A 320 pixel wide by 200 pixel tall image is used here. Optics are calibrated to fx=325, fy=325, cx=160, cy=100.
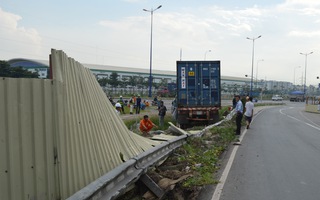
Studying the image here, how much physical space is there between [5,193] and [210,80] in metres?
14.9

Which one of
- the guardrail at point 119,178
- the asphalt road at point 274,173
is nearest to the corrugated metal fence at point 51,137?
the guardrail at point 119,178

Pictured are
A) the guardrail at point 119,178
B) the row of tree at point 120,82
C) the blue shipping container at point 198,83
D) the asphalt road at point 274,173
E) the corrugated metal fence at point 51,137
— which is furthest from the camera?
the row of tree at point 120,82

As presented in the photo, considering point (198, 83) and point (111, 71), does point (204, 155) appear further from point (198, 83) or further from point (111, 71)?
point (111, 71)

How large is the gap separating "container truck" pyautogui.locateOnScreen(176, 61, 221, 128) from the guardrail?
35.8 feet

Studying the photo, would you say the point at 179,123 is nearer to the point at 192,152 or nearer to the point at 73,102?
the point at 192,152

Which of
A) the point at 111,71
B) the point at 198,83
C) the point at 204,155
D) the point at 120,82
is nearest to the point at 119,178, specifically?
the point at 204,155

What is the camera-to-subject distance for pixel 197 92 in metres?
17.8

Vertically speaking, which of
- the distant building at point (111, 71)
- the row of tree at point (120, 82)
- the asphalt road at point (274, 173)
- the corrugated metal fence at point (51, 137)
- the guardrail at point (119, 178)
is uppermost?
the distant building at point (111, 71)

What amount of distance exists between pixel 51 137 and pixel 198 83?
14163mm

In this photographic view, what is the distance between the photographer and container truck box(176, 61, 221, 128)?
1755 cm

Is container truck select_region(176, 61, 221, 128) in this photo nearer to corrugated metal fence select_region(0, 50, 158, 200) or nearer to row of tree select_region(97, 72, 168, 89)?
corrugated metal fence select_region(0, 50, 158, 200)

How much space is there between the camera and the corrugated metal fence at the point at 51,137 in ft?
11.7

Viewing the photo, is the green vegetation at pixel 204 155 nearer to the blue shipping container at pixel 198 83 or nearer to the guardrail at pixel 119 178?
the guardrail at pixel 119 178

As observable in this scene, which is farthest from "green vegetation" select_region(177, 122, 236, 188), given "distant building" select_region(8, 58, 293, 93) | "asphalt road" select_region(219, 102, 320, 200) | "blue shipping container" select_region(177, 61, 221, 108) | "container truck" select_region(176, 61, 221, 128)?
"distant building" select_region(8, 58, 293, 93)
